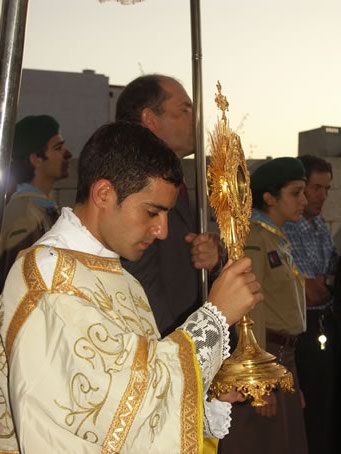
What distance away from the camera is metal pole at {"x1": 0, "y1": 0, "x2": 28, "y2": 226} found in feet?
3.89

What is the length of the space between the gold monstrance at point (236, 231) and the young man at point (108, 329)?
90mm

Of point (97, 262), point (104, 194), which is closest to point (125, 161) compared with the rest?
point (104, 194)

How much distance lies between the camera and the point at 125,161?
1866 mm

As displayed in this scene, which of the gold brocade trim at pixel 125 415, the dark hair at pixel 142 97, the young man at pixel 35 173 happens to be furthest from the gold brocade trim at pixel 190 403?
the young man at pixel 35 173

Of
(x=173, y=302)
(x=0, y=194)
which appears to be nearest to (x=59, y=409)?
(x=0, y=194)

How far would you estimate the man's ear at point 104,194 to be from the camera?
186cm

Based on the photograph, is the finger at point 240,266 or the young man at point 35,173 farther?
the young man at point 35,173

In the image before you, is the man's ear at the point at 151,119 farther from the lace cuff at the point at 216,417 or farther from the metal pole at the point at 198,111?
the lace cuff at the point at 216,417

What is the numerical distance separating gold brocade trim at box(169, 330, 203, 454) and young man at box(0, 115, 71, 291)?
7.26 feet

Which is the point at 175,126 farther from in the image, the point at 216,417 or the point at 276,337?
the point at 276,337

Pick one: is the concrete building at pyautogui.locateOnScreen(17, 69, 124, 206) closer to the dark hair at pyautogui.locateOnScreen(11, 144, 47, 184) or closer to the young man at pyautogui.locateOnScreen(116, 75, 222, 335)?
the dark hair at pyautogui.locateOnScreen(11, 144, 47, 184)

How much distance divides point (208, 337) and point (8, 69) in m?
0.88

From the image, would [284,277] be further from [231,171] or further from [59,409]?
[59,409]

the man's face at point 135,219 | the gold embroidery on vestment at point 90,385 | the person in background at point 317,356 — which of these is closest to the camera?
the gold embroidery on vestment at point 90,385
